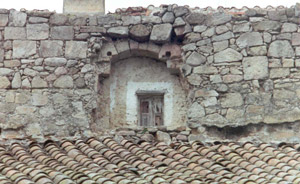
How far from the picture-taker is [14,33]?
14.5 m

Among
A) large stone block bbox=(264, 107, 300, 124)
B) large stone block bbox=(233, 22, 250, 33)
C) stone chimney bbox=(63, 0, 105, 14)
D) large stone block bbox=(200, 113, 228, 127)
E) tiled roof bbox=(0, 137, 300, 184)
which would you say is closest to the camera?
tiled roof bbox=(0, 137, 300, 184)

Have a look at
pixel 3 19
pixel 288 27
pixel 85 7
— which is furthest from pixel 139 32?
pixel 288 27

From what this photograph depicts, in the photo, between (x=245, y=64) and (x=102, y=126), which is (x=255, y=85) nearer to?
(x=245, y=64)

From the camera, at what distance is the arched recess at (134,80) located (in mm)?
14406

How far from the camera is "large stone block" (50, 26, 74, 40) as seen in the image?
14.4 metres

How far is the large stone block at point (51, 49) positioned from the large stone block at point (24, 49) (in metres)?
0.15

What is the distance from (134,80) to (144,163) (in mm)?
5523

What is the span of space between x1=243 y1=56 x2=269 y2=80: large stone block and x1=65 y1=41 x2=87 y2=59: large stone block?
9.10 feet

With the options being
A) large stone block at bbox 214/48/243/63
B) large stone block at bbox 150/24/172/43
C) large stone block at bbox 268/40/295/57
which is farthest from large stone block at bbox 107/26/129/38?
large stone block at bbox 268/40/295/57

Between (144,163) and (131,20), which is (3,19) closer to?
(131,20)

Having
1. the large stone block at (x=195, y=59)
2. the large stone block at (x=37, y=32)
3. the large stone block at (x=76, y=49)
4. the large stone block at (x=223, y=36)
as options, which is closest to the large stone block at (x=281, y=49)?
the large stone block at (x=223, y=36)

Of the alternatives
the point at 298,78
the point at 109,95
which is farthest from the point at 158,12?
the point at 298,78

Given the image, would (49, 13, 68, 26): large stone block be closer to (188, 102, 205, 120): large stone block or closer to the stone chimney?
the stone chimney

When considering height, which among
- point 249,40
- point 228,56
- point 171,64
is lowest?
point 171,64
